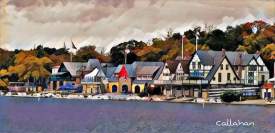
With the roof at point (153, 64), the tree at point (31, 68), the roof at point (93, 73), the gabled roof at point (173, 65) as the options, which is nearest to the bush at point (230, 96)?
the gabled roof at point (173, 65)

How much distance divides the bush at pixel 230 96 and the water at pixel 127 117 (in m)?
0.34

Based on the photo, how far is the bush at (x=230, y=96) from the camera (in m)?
13.3

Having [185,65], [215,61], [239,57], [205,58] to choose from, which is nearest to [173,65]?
[185,65]

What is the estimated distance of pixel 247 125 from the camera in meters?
10.4

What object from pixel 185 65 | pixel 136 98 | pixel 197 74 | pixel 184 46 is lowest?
pixel 136 98

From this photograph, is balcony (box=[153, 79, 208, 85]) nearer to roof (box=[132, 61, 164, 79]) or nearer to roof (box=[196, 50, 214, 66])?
roof (box=[132, 61, 164, 79])

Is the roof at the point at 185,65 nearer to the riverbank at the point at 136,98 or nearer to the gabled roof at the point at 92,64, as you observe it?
the riverbank at the point at 136,98

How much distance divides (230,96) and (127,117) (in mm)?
2301

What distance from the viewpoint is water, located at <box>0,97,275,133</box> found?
1020 cm

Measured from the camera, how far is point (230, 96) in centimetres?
1340

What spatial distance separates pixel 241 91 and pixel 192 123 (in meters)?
2.65

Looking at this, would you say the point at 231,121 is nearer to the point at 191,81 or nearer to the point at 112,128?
the point at 112,128

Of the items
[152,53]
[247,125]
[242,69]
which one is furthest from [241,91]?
[247,125]

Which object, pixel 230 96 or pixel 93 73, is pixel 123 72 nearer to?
pixel 93 73
